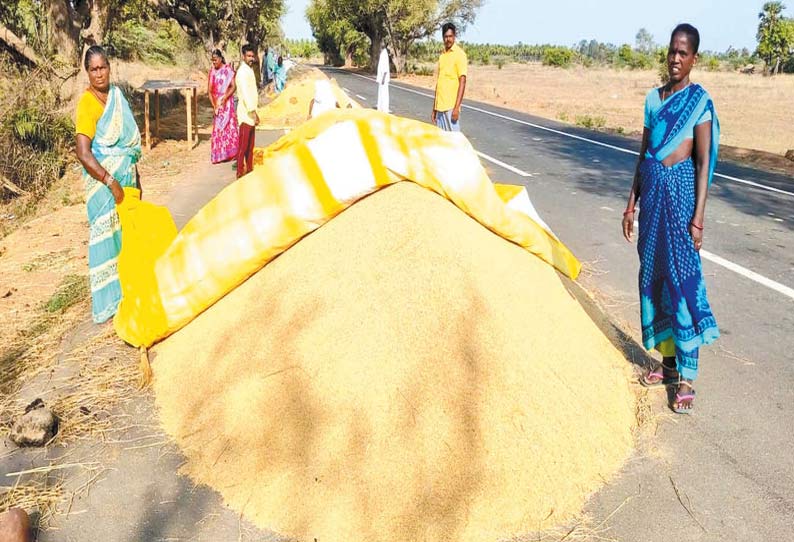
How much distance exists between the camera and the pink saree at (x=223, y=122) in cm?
925

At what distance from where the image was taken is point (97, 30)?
35.7ft

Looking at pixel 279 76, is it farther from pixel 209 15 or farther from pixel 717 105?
pixel 717 105

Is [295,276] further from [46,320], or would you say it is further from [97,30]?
[97,30]

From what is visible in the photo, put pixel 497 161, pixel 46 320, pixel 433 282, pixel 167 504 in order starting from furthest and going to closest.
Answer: pixel 497 161 → pixel 46 320 → pixel 433 282 → pixel 167 504

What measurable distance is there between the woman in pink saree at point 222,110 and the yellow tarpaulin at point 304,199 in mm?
6039

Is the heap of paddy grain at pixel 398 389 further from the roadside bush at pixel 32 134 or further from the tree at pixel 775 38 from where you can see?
the tree at pixel 775 38

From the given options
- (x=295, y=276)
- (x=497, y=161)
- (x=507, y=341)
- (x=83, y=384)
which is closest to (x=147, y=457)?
(x=83, y=384)

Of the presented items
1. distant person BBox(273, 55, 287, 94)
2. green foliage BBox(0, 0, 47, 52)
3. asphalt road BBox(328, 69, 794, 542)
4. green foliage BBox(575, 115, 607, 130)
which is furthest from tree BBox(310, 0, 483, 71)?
asphalt road BBox(328, 69, 794, 542)

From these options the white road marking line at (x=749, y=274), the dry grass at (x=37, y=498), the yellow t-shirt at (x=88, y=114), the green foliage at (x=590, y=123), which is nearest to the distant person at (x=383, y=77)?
the green foliage at (x=590, y=123)

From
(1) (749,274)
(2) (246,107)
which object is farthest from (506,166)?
(1) (749,274)

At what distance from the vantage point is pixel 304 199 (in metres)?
3.42

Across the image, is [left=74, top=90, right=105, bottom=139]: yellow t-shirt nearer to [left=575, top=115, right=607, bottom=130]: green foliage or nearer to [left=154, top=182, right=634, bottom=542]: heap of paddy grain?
[left=154, top=182, right=634, bottom=542]: heap of paddy grain

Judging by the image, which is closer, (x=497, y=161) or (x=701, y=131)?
(x=701, y=131)

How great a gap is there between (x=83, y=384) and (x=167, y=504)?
1.21m
